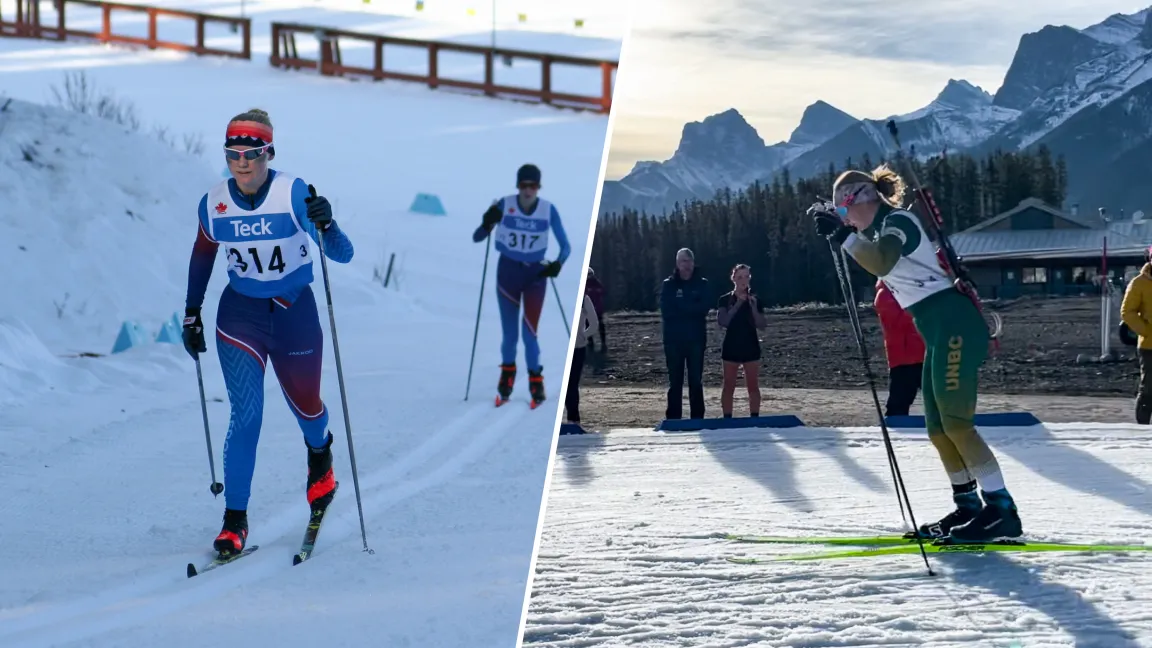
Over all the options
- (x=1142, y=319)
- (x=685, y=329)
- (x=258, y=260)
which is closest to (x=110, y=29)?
(x=685, y=329)

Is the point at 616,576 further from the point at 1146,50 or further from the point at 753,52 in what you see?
the point at 1146,50

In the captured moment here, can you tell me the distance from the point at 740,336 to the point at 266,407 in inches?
71.0

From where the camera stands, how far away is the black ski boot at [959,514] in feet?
7.84

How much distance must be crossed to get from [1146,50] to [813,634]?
93.9 inches

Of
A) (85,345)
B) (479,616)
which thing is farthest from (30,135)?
(479,616)

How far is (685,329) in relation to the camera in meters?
3.68

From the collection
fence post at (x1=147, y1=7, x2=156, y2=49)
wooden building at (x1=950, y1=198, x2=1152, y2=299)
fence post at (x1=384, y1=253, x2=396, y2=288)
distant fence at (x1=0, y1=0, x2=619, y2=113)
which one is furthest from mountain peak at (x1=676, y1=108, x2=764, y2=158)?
fence post at (x1=147, y1=7, x2=156, y2=49)

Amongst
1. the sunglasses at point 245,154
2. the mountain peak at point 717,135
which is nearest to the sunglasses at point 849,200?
the mountain peak at point 717,135

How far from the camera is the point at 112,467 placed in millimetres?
3701

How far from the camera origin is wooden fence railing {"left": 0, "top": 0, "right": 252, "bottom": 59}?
13.4 metres

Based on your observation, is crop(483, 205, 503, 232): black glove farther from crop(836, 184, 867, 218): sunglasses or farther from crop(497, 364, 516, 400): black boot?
crop(836, 184, 867, 218): sunglasses

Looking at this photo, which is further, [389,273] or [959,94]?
[389,273]

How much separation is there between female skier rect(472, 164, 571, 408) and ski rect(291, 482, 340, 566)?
1.79 m

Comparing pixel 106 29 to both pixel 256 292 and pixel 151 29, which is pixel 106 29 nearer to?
pixel 151 29
